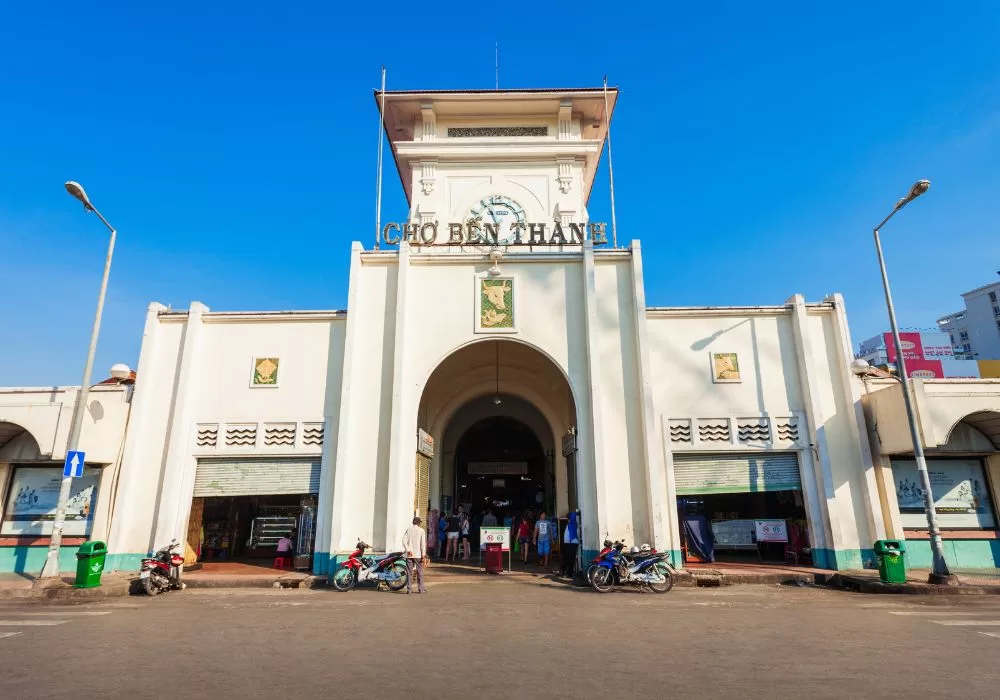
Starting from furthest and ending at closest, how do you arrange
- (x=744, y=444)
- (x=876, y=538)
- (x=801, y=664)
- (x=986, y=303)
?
(x=986, y=303) → (x=744, y=444) → (x=876, y=538) → (x=801, y=664)

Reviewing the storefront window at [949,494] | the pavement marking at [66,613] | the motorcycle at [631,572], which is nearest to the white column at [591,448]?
the motorcycle at [631,572]

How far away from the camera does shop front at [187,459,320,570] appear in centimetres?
1423

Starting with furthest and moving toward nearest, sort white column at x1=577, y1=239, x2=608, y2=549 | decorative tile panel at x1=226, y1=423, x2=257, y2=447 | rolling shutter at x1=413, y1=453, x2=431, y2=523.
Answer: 1. rolling shutter at x1=413, y1=453, x2=431, y2=523
2. decorative tile panel at x1=226, y1=423, x2=257, y2=447
3. white column at x1=577, y1=239, x2=608, y2=549

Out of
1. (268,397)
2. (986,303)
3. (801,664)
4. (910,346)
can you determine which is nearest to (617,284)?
(268,397)

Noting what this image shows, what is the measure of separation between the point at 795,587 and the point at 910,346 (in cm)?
3896

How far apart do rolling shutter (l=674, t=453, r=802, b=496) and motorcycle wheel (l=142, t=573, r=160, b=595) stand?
11571 mm

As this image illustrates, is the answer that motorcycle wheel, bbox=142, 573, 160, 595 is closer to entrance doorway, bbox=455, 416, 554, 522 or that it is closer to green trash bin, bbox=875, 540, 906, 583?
entrance doorway, bbox=455, 416, 554, 522

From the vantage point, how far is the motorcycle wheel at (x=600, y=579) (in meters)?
12.1

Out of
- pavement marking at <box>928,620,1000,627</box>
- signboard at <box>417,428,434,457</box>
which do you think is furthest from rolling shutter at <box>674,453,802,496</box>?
signboard at <box>417,428,434,457</box>

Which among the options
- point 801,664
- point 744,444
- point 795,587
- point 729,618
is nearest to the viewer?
point 801,664

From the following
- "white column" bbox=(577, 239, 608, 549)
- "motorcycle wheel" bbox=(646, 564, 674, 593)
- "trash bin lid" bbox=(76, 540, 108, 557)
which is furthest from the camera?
→ "white column" bbox=(577, 239, 608, 549)

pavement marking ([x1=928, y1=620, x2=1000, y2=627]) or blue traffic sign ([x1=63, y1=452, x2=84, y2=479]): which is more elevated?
blue traffic sign ([x1=63, y1=452, x2=84, y2=479])

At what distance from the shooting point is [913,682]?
17.6 ft

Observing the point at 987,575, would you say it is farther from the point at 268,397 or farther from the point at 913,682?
the point at 268,397
